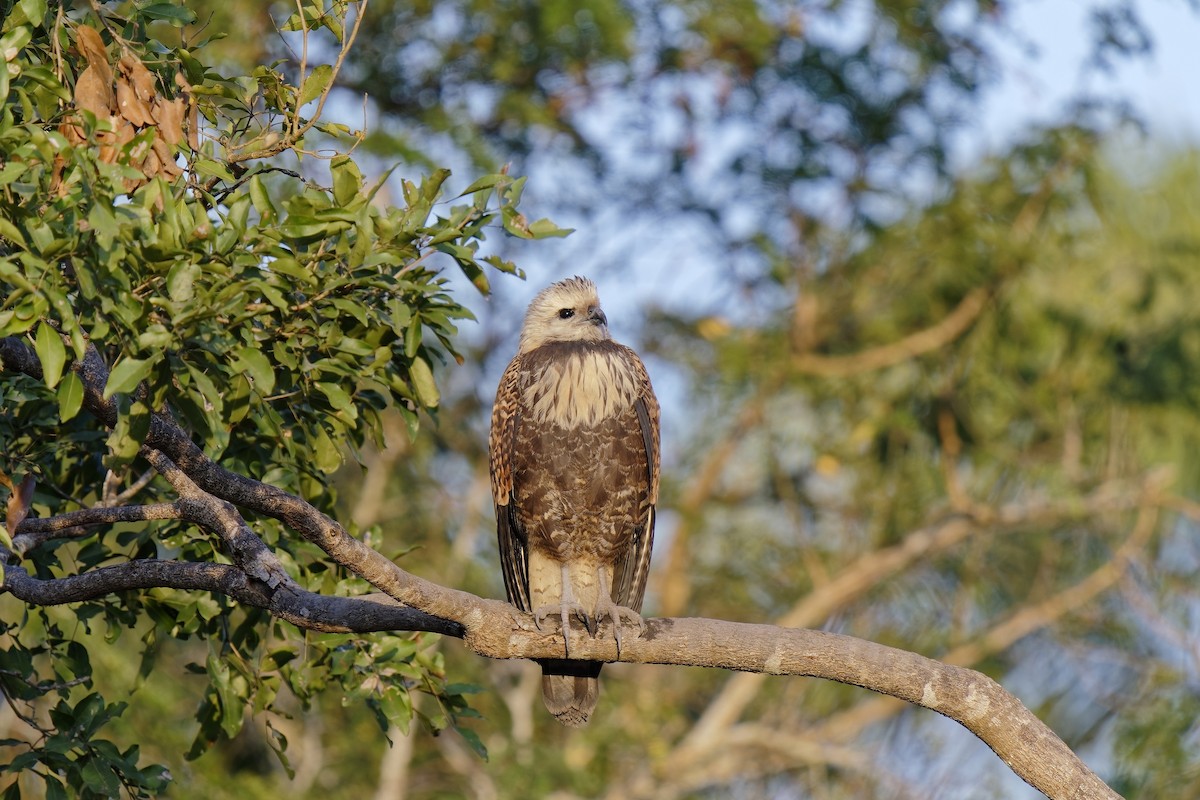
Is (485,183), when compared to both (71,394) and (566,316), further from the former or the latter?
(566,316)

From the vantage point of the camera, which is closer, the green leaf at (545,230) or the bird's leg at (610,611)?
the green leaf at (545,230)

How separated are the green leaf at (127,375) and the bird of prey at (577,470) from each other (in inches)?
90.6

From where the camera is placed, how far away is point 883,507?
948 cm

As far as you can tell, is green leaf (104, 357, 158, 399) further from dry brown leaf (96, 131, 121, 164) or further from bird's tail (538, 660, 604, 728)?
bird's tail (538, 660, 604, 728)

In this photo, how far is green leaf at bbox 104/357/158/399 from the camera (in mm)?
2631

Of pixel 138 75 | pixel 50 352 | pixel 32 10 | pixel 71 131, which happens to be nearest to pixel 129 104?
pixel 138 75

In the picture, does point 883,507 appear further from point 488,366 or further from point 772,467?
point 488,366

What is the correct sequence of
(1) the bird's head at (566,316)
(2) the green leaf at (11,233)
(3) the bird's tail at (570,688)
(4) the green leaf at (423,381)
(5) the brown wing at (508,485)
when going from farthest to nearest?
(1) the bird's head at (566,316)
(5) the brown wing at (508,485)
(3) the bird's tail at (570,688)
(4) the green leaf at (423,381)
(2) the green leaf at (11,233)

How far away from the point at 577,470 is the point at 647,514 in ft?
1.35

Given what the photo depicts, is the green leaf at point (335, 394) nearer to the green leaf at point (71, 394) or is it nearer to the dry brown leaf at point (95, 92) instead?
the green leaf at point (71, 394)

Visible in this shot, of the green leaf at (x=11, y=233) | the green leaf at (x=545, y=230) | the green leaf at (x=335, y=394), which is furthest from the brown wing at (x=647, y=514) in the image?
the green leaf at (x=11, y=233)

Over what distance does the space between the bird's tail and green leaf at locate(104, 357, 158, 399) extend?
2.24 metres

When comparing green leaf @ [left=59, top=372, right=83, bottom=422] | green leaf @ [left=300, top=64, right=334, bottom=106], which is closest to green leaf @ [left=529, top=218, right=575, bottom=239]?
green leaf @ [left=300, top=64, right=334, bottom=106]

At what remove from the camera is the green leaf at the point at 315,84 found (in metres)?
3.38
